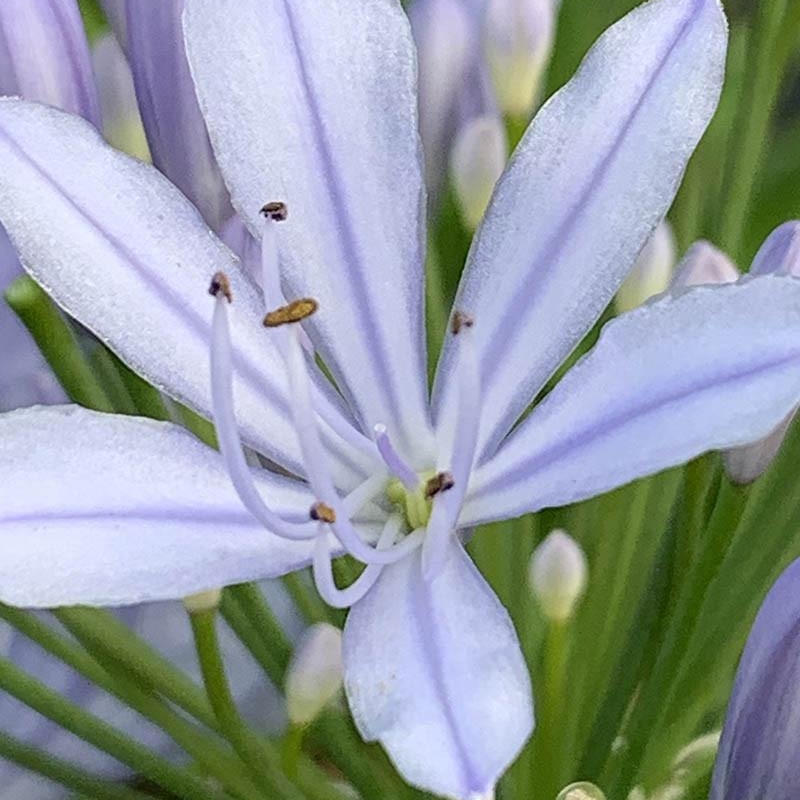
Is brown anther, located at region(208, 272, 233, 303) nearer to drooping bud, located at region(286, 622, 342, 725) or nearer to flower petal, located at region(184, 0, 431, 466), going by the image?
flower petal, located at region(184, 0, 431, 466)

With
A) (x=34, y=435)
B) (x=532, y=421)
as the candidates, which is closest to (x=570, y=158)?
(x=532, y=421)

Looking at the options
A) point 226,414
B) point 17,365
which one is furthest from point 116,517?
point 17,365

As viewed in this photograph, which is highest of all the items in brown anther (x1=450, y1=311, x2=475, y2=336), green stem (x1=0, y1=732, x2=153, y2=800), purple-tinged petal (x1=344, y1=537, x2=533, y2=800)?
brown anther (x1=450, y1=311, x2=475, y2=336)

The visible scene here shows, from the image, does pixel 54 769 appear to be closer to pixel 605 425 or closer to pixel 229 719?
pixel 229 719

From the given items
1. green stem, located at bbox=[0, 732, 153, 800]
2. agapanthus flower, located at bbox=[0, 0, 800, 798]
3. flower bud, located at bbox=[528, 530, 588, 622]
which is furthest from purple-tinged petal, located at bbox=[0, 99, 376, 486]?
green stem, located at bbox=[0, 732, 153, 800]

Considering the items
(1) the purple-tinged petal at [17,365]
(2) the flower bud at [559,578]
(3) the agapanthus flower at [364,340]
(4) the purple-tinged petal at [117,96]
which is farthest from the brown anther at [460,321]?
(1) the purple-tinged petal at [17,365]

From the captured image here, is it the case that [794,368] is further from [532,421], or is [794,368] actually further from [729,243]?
[729,243]
